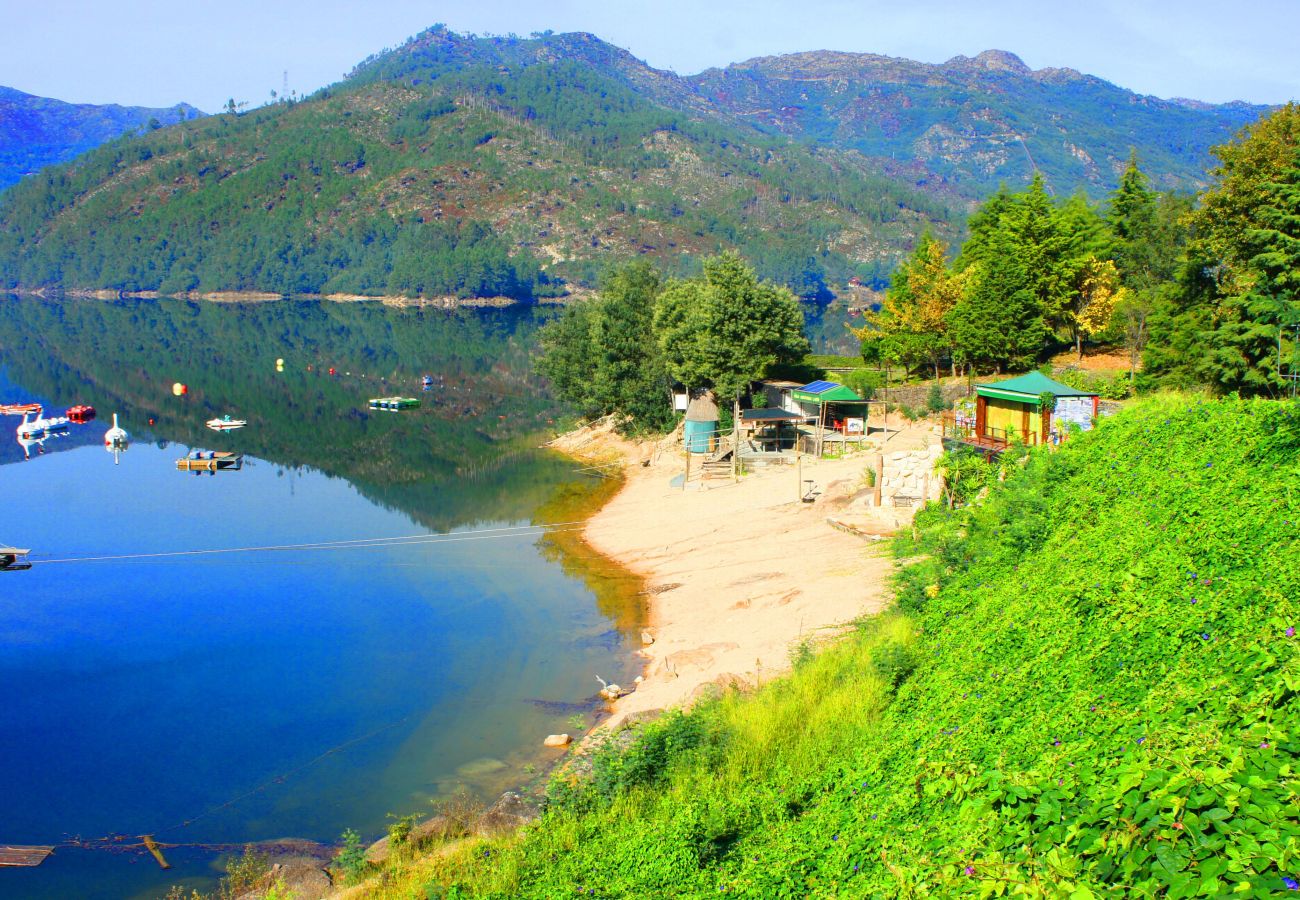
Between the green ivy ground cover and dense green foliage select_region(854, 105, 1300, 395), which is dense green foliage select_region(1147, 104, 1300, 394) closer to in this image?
dense green foliage select_region(854, 105, 1300, 395)

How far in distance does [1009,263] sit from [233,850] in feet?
136

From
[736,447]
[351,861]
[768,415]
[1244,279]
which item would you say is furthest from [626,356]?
[351,861]

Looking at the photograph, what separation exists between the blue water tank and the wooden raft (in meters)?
29.0

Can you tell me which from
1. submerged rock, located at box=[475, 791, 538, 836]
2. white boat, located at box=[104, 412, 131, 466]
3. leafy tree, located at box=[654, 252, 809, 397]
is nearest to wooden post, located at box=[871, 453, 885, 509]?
leafy tree, located at box=[654, 252, 809, 397]

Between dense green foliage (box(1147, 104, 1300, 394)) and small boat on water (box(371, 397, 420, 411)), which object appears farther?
small boat on water (box(371, 397, 420, 411))

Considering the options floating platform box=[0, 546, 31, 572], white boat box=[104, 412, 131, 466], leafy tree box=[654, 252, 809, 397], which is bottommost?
floating platform box=[0, 546, 31, 572]

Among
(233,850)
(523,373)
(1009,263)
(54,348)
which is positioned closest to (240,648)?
(233,850)

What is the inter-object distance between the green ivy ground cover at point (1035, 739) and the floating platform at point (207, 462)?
39.4 m

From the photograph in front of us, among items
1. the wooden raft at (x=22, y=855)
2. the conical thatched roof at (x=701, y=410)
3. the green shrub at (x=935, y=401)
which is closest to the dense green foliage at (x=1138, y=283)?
the green shrub at (x=935, y=401)

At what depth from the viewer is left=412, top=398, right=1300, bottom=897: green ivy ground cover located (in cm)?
773

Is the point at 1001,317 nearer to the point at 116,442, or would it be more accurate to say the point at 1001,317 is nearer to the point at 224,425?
the point at 224,425

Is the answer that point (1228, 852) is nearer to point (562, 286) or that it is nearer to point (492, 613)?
point (492, 613)

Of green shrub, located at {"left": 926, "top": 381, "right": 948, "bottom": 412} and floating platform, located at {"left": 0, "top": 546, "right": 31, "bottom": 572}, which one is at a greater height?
green shrub, located at {"left": 926, "top": 381, "right": 948, "bottom": 412}

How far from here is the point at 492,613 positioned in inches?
1078
